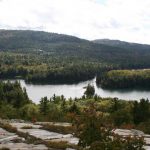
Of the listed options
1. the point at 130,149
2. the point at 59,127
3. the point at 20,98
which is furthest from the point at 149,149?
the point at 20,98

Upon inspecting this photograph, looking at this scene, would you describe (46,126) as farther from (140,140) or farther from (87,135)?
(140,140)

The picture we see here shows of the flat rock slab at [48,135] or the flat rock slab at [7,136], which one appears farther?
the flat rock slab at [48,135]

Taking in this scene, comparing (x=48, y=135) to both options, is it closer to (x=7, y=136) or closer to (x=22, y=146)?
(x=7, y=136)

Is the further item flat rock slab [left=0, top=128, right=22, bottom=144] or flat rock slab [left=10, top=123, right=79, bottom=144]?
flat rock slab [left=10, top=123, right=79, bottom=144]

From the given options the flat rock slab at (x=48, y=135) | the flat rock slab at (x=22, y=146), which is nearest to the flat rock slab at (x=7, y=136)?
the flat rock slab at (x=22, y=146)

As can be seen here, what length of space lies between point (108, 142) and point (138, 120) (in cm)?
6095

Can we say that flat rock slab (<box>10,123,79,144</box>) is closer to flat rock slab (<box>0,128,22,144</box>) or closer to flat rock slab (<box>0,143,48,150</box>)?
flat rock slab (<box>0,128,22,144</box>)

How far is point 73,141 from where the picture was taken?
2914 cm

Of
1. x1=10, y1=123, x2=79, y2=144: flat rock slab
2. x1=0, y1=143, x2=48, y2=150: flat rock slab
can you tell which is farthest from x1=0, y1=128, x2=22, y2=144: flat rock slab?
x1=10, y1=123, x2=79, y2=144: flat rock slab

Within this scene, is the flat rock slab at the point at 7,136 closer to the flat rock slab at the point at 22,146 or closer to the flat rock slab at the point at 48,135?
the flat rock slab at the point at 22,146

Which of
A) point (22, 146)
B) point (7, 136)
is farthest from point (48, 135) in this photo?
point (22, 146)

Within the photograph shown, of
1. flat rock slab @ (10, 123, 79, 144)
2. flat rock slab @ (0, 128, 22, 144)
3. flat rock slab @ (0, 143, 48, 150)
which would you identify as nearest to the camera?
flat rock slab @ (0, 143, 48, 150)

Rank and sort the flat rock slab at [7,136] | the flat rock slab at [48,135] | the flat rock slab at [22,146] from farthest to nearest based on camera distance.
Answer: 1. the flat rock slab at [48,135]
2. the flat rock slab at [7,136]
3. the flat rock slab at [22,146]

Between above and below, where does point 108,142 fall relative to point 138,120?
above
